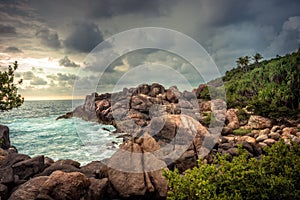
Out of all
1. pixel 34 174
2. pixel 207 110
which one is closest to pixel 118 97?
pixel 207 110

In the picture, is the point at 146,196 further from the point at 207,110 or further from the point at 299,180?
the point at 207,110

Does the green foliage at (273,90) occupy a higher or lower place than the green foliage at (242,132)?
higher

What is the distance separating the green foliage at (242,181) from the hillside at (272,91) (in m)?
27.1

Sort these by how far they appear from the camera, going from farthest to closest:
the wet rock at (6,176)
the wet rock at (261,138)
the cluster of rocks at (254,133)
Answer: the wet rock at (261,138) → the cluster of rocks at (254,133) → the wet rock at (6,176)

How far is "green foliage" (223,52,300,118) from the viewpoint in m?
33.2

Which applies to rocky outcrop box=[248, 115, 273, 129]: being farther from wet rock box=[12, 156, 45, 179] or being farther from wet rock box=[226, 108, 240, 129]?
wet rock box=[12, 156, 45, 179]

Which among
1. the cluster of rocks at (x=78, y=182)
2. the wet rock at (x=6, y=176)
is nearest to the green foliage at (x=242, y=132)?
the cluster of rocks at (x=78, y=182)

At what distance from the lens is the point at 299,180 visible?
6.99 m

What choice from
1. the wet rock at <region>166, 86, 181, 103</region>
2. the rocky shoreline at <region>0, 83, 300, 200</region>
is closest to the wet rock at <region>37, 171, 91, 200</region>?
the rocky shoreline at <region>0, 83, 300, 200</region>

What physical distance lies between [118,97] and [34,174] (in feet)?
145

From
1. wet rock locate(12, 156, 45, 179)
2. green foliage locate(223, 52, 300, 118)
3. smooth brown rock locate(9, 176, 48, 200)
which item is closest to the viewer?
smooth brown rock locate(9, 176, 48, 200)

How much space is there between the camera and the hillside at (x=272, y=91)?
32919mm

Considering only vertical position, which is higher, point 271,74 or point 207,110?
point 271,74

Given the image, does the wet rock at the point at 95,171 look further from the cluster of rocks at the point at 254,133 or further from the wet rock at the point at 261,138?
the wet rock at the point at 261,138
